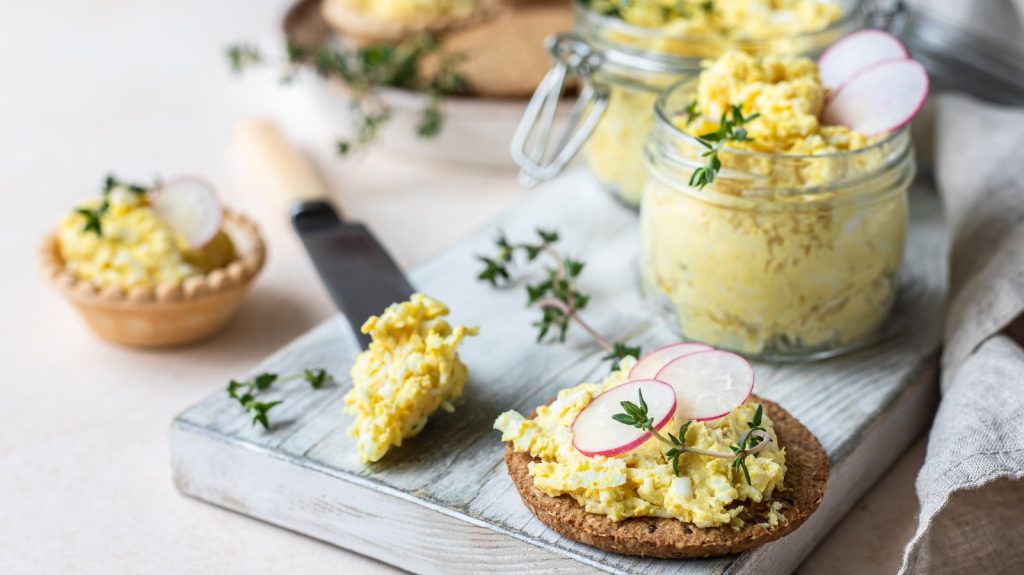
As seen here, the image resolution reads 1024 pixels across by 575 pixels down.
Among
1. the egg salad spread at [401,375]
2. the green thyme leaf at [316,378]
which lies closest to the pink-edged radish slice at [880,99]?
the egg salad spread at [401,375]

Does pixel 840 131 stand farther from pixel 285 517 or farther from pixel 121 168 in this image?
pixel 121 168

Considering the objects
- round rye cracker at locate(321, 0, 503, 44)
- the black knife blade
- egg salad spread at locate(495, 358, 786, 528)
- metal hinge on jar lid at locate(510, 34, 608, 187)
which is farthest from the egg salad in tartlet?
round rye cracker at locate(321, 0, 503, 44)

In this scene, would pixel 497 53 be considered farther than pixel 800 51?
Yes

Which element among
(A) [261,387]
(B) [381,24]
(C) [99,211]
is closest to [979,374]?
(A) [261,387]

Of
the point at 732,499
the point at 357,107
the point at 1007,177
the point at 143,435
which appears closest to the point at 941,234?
the point at 1007,177

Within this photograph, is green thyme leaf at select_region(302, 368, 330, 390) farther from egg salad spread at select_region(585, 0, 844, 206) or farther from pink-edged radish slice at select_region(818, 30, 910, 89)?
pink-edged radish slice at select_region(818, 30, 910, 89)

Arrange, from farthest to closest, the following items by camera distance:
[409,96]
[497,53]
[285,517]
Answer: [497,53] < [409,96] < [285,517]
